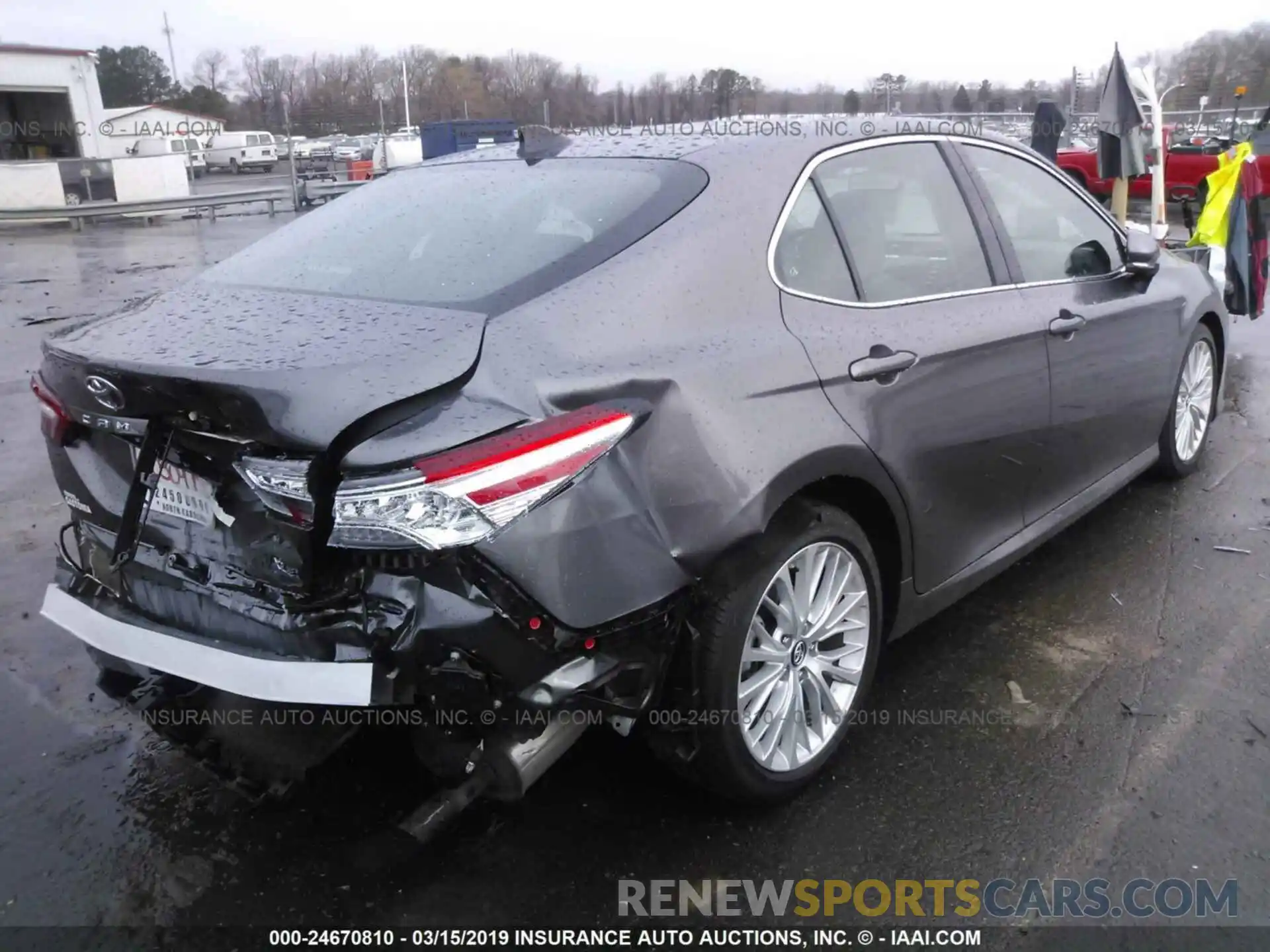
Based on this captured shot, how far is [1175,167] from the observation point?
1775 cm

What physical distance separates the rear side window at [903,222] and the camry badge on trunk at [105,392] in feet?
6.25

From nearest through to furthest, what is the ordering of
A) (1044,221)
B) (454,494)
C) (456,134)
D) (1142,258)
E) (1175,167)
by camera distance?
(454,494) → (1044,221) → (1142,258) → (1175,167) → (456,134)

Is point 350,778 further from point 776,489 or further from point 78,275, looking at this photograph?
point 78,275

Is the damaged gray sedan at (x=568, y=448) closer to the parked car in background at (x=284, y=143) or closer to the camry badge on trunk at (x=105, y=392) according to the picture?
the camry badge on trunk at (x=105, y=392)

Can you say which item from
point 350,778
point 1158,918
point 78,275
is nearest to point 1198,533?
point 1158,918

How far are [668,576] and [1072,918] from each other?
124 centimetres

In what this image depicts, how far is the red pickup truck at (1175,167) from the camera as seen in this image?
16984 millimetres

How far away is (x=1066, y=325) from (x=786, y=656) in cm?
171

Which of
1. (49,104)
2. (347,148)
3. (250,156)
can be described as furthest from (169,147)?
(250,156)

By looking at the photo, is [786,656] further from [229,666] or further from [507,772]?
[229,666]

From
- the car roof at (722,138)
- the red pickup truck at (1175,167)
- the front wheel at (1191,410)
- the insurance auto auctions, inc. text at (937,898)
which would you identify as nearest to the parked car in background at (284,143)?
the red pickup truck at (1175,167)

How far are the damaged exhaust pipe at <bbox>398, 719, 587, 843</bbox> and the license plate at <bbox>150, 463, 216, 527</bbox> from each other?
2.68 feet

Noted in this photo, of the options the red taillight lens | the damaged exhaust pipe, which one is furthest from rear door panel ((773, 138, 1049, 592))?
the red taillight lens

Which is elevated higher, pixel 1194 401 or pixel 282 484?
pixel 282 484
